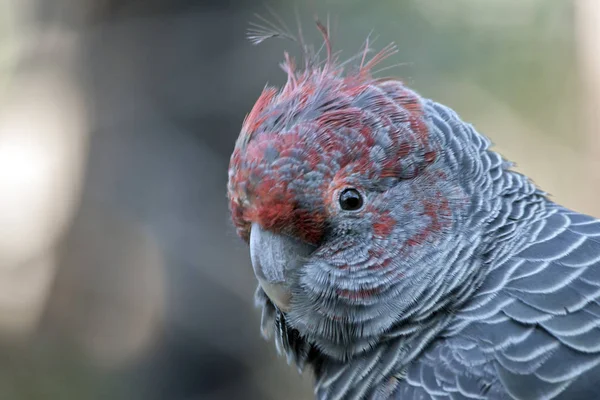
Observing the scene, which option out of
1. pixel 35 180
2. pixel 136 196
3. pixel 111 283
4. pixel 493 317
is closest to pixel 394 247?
pixel 493 317

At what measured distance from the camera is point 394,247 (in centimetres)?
188

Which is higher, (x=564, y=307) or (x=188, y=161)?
(x=564, y=307)

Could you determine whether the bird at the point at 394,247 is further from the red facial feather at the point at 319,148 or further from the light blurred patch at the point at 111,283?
the light blurred patch at the point at 111,283

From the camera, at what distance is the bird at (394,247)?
1755 mm

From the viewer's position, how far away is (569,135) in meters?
6.12

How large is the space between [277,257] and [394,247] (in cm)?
42

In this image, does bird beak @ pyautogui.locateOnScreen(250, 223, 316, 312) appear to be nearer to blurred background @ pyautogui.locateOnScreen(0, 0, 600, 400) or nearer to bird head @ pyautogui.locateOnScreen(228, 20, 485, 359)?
bird head @ pyautogui.locateOnScreen(228, 20, 485, 359)

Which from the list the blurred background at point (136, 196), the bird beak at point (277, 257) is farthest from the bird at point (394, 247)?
the blurred background at point (136, 196)

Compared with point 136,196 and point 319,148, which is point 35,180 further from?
point 319,148

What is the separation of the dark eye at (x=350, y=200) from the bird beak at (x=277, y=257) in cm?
19

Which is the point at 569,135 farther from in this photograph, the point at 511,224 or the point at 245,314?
the point at 511,224

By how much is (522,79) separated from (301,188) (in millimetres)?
5451

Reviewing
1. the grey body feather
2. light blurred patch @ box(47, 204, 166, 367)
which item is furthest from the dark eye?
light blurred patch @ box(47, 204, 166, 367)

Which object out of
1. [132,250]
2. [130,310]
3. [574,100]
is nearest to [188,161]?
[132,250]
